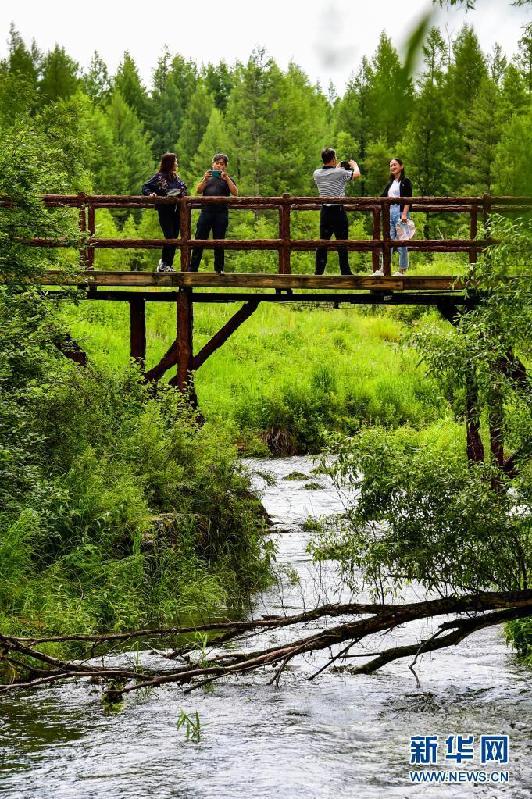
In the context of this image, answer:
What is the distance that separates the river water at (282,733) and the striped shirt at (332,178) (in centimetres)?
725

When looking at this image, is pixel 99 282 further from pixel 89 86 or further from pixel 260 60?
pixel 89 86

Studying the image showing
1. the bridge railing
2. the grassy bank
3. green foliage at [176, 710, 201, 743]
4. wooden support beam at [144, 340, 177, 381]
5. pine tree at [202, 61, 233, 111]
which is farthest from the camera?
the grassy bank

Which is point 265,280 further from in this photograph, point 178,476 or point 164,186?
point 178,476

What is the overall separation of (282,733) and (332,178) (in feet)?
31.2

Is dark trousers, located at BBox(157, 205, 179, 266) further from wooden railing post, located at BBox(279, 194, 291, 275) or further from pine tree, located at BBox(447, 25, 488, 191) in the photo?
pine tree, located at BBox(447, 25, 488, 191)

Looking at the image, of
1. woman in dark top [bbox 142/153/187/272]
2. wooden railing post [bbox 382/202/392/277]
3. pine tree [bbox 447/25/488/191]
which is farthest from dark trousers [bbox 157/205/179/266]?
pine tree [bbox 447/25/488/191]

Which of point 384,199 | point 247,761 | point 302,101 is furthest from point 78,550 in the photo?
point 302,101

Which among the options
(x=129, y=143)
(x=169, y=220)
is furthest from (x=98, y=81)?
(x=169, y=220)

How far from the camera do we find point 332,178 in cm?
1605

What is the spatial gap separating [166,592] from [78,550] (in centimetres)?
100

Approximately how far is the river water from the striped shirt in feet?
23.8

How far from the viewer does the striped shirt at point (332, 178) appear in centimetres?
1603

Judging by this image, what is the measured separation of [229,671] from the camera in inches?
358

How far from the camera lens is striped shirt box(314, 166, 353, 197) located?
52.6 ft
